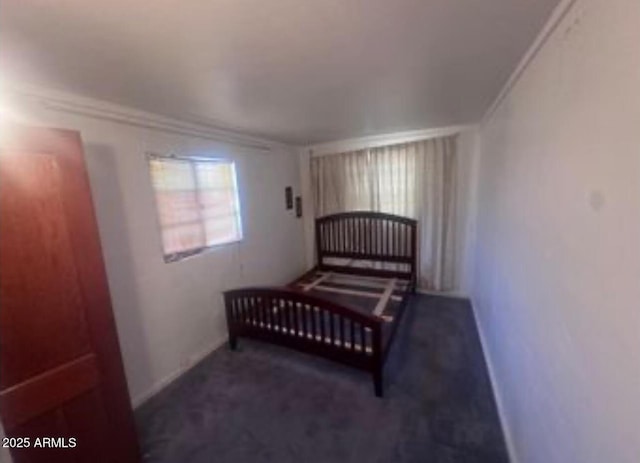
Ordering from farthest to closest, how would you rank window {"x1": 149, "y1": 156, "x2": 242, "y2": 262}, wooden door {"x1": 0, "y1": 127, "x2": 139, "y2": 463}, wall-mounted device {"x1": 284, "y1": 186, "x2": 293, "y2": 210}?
1. wall-mounted device {"x1": 284, "y1": 186, "x2": 293, "y2": 210}
2. window {"x1": 149, "y1": 156, "x2": 242, "y2": 262}
3. wooden door {"x1": 0, "y1": 127, "x2": 139, "y2": 463}

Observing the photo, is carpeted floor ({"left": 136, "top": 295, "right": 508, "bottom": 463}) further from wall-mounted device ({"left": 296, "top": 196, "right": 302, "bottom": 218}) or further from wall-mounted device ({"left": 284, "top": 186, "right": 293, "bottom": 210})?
wall-mounted device ({"left": 296, "top": 196, "right": 302, "bottom": 218})

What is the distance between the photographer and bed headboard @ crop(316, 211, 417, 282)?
4.01 metres

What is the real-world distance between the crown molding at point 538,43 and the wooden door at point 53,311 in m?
2.11

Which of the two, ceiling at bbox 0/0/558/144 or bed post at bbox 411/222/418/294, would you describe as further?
bed post at bbox 411/222/418/294

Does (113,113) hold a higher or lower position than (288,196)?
higher

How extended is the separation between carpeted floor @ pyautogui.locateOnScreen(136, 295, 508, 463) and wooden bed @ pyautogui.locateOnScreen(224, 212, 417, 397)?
208 mm

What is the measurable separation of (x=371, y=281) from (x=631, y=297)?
131 inches

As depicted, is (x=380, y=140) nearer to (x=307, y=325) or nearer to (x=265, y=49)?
(x=307, y=325)

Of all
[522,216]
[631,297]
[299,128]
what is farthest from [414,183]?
[631,297]

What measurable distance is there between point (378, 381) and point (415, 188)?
2.50 meters

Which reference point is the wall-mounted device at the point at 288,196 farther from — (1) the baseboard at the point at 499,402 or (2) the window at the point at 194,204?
(1) the baseboard at the point at 499,402

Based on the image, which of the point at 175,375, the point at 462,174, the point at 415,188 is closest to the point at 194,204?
the point at 175,375

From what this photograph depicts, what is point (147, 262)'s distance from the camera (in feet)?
7.95

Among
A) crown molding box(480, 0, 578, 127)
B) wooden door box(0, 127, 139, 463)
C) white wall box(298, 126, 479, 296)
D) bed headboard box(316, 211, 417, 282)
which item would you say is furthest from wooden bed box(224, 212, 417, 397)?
crown molding box(480, 0, 578, 127)
